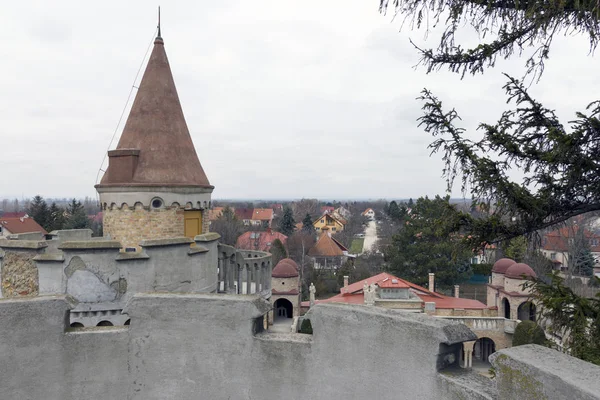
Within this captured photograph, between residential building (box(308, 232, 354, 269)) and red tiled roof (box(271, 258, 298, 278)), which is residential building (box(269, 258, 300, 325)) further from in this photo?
residential building (box(308, 232, 354, 269))

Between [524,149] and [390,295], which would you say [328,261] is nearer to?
[390,295]

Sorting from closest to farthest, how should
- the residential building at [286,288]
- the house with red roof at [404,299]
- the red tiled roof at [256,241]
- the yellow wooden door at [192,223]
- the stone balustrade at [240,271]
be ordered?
the yellow wooden door at [192,223], the stone balustrade at [240,271], the house with red roof at [404,299], the residential building at [286,288], the red tiled roof at [256,241]

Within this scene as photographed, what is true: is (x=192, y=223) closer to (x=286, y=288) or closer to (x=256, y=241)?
(x=286, y=288)

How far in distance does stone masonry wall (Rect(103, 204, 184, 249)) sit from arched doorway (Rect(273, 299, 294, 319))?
16.0 m

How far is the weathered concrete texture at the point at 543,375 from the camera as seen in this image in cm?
235

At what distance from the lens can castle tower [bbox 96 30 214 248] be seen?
10.7 metres

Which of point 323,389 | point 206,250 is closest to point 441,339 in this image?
point 323,389

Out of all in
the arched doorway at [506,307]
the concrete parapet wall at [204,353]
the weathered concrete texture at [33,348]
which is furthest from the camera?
the arched doorway at [506,307]

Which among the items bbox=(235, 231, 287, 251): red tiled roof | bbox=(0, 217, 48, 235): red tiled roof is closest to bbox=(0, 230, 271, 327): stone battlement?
bbox=(235, 231, 287, 251): red tiled roof

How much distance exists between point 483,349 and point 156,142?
21.2m

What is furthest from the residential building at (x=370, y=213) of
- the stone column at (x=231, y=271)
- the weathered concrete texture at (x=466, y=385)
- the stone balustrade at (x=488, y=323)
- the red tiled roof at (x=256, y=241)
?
the weathered concrete texture at (x=466, y=385)

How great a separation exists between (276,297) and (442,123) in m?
21.5

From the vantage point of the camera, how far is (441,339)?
3.40 metres

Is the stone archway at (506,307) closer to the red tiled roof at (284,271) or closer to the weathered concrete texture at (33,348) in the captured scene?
the red tiled roof at (284,271)
